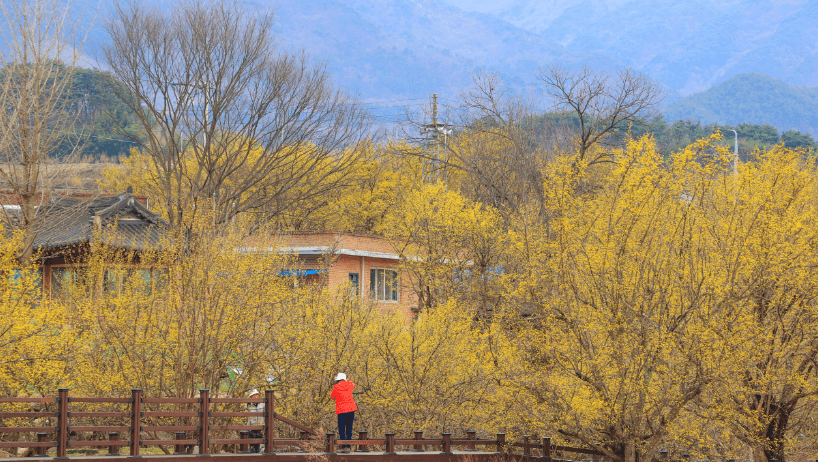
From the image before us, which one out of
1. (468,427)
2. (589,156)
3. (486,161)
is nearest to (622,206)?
(468,427)

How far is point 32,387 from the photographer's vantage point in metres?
15.5

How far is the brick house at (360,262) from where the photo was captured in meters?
34.0

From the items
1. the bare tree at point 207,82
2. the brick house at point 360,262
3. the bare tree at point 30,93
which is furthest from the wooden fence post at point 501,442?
the brick house at point 360,262

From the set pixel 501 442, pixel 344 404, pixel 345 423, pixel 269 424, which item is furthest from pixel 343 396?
pixel 501 442

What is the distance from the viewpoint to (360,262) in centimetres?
3556

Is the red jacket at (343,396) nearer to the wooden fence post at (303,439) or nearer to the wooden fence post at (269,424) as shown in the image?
the wooden fence post at (303,439)

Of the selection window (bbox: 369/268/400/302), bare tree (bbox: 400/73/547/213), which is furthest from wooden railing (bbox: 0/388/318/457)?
window (bbox: 369/268/400/302)

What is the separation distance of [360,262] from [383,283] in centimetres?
178

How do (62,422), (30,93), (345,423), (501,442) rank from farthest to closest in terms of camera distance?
(30,93) → (501,442) → (345,423) → (62,422)

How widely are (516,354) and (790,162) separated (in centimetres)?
765

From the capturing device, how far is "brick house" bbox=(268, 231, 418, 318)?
3400cm

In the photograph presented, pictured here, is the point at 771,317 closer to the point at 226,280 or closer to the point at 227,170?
the point at 226,280

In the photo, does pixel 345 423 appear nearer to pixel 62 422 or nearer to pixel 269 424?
pixel 269 424

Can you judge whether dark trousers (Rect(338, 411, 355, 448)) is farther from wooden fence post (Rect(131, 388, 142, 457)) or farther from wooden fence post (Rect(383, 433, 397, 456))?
wooden fence post (Rect(131, 388, 142, 457))
